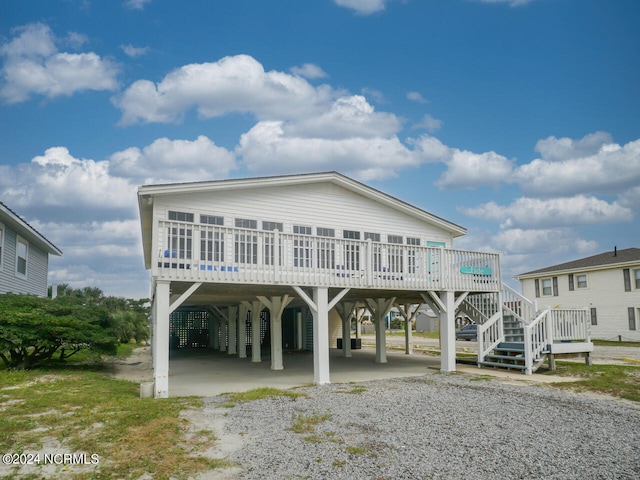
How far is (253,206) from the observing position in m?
15.5

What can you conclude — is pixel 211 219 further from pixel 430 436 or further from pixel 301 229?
pixel 430 436

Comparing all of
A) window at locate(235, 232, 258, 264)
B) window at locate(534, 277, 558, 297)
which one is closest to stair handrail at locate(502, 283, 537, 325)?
window at locate(235, 232, 258, 264)

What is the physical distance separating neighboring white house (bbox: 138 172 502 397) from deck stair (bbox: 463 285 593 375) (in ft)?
3.04

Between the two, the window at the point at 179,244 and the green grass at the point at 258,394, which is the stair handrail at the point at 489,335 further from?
the window at the point at 179,244

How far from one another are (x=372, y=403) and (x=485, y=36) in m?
19.3

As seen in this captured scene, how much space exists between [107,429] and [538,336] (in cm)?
1244

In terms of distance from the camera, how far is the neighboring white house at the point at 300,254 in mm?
11391

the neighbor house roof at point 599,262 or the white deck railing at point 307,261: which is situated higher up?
the neighbor house roof at point 599,262

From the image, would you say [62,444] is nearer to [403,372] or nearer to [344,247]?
[344,247]

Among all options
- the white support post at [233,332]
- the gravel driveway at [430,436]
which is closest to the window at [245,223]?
the gravel driveway at [430,436]

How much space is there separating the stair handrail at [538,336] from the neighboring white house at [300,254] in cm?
181

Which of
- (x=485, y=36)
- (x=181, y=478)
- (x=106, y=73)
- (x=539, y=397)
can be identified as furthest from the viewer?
(x=485, y=36)

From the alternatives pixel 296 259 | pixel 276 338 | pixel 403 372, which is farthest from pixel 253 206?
pixel 403 372

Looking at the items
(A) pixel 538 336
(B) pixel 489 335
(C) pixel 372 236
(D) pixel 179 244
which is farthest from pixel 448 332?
(D) pixel 179 244
